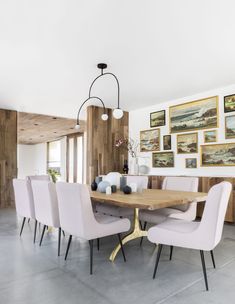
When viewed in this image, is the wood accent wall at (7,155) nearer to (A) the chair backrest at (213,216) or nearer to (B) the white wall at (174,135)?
(B) the white wall at (174,135)

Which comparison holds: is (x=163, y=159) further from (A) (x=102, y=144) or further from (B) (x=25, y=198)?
(B) (x=25, y=198)

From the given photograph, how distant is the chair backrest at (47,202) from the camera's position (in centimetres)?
300

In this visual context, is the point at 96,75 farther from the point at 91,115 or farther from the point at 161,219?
the point at 161,219

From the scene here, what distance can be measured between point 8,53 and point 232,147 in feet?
13.1

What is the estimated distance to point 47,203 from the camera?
3.04 metres

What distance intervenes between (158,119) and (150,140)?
55 centimetres

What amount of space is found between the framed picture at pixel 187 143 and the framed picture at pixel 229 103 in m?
0.79

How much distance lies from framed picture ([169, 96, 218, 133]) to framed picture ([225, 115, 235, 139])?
0.21m

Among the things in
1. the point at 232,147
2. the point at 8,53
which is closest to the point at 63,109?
the point at 8,53

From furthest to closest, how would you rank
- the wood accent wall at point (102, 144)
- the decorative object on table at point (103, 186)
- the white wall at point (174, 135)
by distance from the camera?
the wood accent wall at point (102, 144) < the white wall at point (174, 135) < the decorative object on table at point (103, 186)

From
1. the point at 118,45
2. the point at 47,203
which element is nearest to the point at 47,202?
the point at 47,203

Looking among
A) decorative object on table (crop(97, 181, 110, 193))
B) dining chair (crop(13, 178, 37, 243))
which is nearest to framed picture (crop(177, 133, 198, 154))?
decorative object on table (crop(97, 181, 110, 193))

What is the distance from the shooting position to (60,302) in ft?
6.11

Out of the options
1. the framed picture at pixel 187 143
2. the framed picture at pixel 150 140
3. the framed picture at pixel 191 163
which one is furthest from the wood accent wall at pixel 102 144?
the framed picture at pixel 191 163
